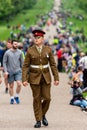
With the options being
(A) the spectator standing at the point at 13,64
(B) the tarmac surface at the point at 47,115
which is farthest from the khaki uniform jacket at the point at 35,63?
(A) the spectator standing at the point at 13,64

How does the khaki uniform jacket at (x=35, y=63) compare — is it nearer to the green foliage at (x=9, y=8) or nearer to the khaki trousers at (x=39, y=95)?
the khaki trousers at (x=39, y=95)

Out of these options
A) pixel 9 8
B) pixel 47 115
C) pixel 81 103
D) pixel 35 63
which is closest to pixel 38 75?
pixel 35 63

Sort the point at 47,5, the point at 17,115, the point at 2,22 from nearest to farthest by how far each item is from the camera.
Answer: the point at 17,115
the point at 2,22
the point at 47,5

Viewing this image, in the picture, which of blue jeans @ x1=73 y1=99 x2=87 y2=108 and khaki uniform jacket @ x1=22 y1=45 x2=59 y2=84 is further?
blue jeans @ x1=73 y1=99 x2=87 y2=108

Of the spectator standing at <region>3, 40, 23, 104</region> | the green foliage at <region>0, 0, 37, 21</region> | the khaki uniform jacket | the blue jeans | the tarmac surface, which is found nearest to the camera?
the khaki uniform jacket

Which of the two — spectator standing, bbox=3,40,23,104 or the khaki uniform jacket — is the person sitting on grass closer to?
spectator standing, bbox=3,40,23,104

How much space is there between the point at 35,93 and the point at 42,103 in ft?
1.13

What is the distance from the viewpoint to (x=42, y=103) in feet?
44.3

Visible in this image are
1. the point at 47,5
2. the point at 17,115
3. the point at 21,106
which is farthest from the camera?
the point at 47,5

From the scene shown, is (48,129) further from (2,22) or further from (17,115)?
(2,22)

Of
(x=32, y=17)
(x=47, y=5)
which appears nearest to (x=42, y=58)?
(x=32, y=17)

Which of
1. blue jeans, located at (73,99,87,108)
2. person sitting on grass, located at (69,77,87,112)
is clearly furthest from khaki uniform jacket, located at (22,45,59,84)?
blue jeans, located at (73,99,87,108)

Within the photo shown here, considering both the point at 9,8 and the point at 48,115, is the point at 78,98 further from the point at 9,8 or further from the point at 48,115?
the point at 9,8

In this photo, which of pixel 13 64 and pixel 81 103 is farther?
→ pixel 13 64
